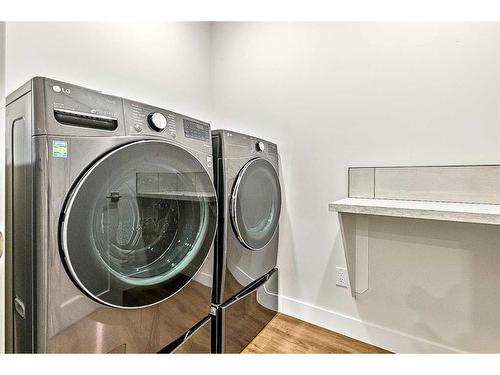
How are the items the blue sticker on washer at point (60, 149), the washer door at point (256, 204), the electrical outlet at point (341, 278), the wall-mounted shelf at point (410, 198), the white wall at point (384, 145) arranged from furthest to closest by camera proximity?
1. the electrical outlet at point (341, 278)
2. the washer door at point (256, 204)
3. the white wall at point (384, 145)
4. the wall-mounted shelf at point (410, 198)
5. the blue sticker on washer at point (60, 149)

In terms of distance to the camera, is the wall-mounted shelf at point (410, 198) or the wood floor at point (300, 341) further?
the wood floor at point (300, 341)

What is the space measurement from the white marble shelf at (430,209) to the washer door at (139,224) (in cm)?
61

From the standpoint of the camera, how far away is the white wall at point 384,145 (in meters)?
1.07

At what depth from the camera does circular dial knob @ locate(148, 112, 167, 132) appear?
834 mm

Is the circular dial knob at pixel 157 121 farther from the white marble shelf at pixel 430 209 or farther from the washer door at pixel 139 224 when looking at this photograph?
the white marble shelf at pixel 430 209

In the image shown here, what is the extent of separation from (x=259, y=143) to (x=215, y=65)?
0.90 m

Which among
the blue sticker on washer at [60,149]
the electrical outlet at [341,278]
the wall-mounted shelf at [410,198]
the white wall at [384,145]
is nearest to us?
the blue sticker on washer at [60,149]

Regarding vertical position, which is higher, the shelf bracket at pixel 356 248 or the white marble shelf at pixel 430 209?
the white marble shelf at pixel 430 209

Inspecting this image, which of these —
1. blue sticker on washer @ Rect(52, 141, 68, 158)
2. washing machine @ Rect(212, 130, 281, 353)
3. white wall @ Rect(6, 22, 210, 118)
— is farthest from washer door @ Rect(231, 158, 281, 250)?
white wall @ Rect(6, 22, 210, 118)

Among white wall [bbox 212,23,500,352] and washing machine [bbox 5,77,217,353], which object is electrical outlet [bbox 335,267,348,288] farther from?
washing machine [bbox 5,77,217,353]

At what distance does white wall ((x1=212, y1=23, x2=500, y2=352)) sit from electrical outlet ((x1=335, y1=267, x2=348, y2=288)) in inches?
1.3

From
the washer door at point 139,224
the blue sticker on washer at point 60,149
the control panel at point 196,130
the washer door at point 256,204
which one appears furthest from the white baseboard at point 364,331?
the blue sticker on washer at point 60,149

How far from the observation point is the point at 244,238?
1.24 m
